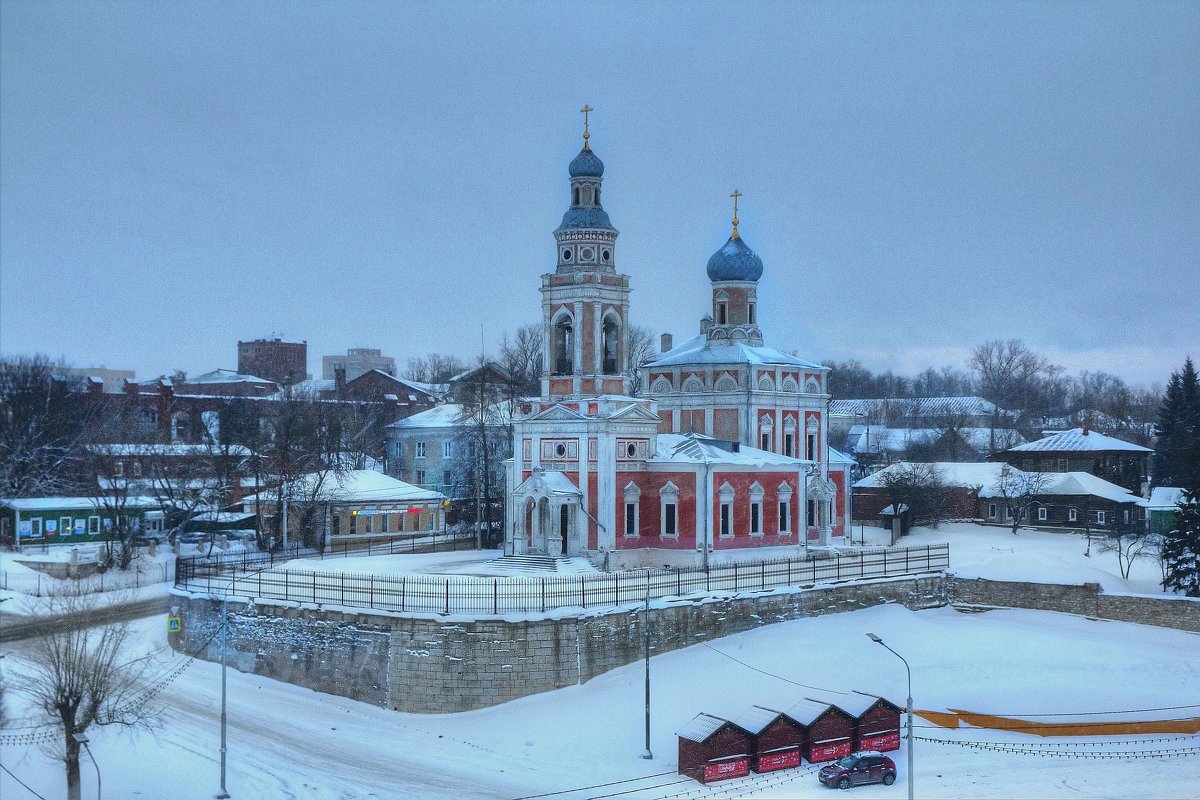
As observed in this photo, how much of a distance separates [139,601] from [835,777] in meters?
24.3

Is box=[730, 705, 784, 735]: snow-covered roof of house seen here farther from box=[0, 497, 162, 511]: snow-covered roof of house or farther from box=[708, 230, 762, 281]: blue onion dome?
box=[0, 497, 162, 511]: snow-covered roof of house

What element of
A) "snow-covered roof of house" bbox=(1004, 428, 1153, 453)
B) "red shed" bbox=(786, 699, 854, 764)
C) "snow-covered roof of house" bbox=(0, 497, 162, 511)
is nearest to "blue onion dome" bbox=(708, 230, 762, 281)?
"snow-covered roof of house" bbox=(1004, 428, 1153, 453)

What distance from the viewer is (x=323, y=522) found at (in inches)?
1998

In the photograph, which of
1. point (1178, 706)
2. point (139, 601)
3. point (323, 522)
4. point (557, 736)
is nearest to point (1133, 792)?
point (1178, 706)

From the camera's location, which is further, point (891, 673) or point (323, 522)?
point (323, 522)

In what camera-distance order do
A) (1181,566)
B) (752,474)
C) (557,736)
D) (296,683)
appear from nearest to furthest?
1. (557,736)
2. (296,683)
3. (1181,566)
4. (752,474)

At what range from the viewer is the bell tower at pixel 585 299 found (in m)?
43.0

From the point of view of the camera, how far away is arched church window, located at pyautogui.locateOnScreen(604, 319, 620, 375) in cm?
4384

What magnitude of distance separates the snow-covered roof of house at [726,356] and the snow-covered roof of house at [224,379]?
48725 millimetres

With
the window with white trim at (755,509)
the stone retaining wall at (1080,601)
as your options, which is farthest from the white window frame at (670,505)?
the stone retaining wall at (1080,601)

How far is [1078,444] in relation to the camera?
63500 mm

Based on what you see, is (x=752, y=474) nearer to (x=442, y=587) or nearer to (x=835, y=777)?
(x=442, y=587)

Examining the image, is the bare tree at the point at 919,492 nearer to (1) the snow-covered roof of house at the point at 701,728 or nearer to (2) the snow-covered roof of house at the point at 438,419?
(2) the snow-covered roof of house at the point at 438,419

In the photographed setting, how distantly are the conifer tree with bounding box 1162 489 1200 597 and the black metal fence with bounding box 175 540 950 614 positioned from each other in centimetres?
701
